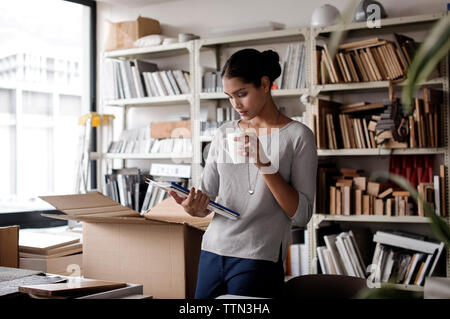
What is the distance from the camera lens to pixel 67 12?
166 inches

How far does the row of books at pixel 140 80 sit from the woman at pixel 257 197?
2.35 m

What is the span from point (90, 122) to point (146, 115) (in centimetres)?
50

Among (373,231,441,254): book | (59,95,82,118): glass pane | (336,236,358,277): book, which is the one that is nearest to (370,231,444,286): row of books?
(373,231,441,254): book

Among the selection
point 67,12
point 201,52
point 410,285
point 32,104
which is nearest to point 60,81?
point 32,104

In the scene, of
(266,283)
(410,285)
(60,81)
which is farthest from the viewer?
(60,81)

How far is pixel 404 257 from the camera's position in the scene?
303 cm

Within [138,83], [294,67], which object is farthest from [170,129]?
[294,67]

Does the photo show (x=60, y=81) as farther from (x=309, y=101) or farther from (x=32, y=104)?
(x=309, y=101)

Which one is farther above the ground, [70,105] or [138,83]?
Answer: [138,83]

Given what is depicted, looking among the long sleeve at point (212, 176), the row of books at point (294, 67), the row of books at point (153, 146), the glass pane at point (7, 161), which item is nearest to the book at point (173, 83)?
the row of books at point (153, 146)

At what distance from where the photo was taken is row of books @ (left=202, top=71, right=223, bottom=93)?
3.64 meters

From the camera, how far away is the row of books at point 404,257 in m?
2.94

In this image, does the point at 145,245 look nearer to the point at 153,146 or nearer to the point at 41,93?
the point at 153,146

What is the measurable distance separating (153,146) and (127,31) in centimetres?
96
